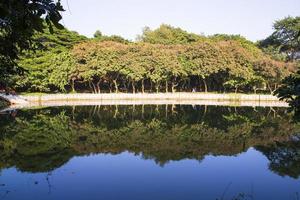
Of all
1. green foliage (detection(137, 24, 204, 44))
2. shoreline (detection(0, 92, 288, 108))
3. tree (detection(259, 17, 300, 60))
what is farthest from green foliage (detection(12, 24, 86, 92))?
tree (detection(259, 17, 300, 60))

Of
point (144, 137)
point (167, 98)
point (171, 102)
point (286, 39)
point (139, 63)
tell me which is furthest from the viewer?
point (286, 39)

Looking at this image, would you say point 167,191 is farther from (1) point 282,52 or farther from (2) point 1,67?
(1) point 282,52

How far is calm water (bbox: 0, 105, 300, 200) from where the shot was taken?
540 inches

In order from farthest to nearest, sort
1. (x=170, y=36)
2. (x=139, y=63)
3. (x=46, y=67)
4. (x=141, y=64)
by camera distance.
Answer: (x=170, y=36) → (x=141, y=64) → (x=139, y=63) → (x=46, y=67)

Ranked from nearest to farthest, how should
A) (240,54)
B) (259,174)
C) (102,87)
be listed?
Result: (259,174), (240,54), (102,87)

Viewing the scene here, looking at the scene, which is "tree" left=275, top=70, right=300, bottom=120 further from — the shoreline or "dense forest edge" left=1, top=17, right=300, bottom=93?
"dense forest edge" left=1, top=17, right=300, bottom=93

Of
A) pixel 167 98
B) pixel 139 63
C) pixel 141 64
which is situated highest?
pixel 139 63

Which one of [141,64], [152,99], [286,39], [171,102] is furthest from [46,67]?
[286,39]

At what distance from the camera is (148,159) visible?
18.6 meters

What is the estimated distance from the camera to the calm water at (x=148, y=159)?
45.0ft

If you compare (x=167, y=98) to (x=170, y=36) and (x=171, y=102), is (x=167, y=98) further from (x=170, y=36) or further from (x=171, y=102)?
(x=170, y=36)

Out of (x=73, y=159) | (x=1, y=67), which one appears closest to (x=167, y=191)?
(x=73, y=159)

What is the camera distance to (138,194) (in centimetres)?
1327

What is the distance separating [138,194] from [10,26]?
9628mm
